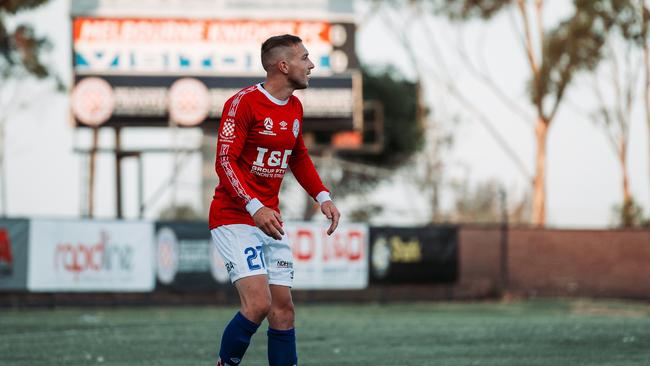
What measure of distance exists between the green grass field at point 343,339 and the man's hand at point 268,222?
3.31 meters

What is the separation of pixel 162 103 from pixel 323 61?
3.63m

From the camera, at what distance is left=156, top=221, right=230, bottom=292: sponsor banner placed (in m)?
19.8

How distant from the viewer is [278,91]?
6746 millimetres

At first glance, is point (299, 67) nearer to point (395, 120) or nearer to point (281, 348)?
point (281, 348)

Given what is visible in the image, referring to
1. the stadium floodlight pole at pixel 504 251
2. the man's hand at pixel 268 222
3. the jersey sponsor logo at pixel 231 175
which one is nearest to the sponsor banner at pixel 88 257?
the stadium floodlight pole at pixel 504 251

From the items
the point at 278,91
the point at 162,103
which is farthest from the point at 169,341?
the point at 162,103

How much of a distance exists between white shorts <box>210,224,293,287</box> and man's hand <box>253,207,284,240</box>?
29cm

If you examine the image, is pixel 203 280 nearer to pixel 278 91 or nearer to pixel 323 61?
pixel 323 61

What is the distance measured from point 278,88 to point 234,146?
46 centimetres

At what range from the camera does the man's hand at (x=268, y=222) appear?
638 centimetres

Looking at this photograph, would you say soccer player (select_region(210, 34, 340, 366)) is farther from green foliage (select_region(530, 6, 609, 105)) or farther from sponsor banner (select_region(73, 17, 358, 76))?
green foliage (select_region(530, 6, 609, 105))

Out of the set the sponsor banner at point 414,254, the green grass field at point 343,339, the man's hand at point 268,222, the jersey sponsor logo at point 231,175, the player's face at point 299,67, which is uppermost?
the player's face at point 299,67

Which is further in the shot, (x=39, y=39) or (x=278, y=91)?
(x=39, y=39)

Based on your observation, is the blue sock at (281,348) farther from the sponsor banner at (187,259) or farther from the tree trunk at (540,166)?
the tree trunk at (540,166)
